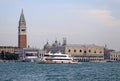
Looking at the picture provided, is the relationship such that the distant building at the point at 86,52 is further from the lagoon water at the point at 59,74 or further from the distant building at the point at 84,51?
the lagoon water at the point at 59,74

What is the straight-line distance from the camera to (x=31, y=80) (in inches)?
1766

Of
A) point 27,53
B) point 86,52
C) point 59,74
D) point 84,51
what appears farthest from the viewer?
point 27,53

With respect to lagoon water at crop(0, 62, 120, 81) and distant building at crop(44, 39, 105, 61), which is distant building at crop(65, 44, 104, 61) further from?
lagoon water at crop(0, 62, 120, 81)

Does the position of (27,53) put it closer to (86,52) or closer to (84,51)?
(84,51)

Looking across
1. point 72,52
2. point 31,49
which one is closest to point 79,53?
point 72,52

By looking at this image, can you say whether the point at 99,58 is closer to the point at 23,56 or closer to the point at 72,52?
the point at 72,52

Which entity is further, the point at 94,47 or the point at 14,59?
the point at 94,47

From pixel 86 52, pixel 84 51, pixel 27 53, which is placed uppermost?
pixel 84 51

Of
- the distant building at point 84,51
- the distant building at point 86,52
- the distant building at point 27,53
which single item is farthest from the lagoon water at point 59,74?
the distant building at point 27,53

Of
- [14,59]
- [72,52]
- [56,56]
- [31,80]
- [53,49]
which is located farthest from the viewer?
[53,49]

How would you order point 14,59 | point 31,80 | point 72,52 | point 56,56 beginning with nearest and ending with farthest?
Answer: point 31,80, point 56,56, point 14,59, point 72,52

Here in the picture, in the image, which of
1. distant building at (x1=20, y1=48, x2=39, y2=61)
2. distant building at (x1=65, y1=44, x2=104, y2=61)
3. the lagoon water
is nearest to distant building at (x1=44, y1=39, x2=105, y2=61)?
distant building at (x1=65, y1=44, x2=104, y2=61)

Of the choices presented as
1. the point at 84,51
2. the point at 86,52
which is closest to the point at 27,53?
the point at 84,51

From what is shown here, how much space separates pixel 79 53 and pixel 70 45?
480cm
